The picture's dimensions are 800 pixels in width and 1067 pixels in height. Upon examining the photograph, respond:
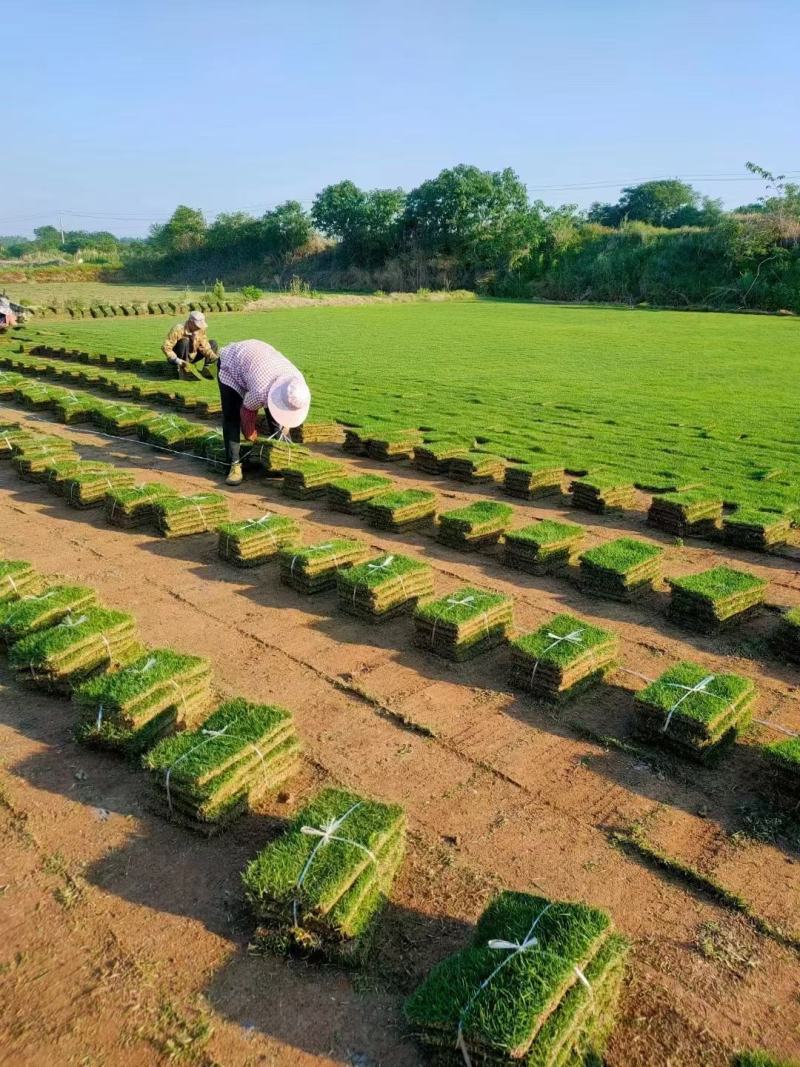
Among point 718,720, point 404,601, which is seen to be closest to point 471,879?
point 718,720

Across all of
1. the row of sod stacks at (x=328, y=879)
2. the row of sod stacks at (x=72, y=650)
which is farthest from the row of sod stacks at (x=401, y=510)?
the row of sod stacks at (x=328, y=879)

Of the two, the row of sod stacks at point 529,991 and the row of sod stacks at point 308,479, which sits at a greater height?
the row of sod stacks at point 308,479

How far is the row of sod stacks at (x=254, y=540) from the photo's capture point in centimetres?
959

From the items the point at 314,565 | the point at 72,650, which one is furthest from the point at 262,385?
the point at 72,650

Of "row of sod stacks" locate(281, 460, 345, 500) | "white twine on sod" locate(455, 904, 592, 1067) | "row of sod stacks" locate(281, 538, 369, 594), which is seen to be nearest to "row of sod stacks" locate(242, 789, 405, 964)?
"white twine on sod" locate(455, 904, 592, 1067)

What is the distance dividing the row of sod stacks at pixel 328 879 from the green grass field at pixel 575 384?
30.7 ft

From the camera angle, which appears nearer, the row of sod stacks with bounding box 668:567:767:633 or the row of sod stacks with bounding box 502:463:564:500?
the row of sod stacks with bounding box 668:567:767:633

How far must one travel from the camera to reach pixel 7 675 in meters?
7.19

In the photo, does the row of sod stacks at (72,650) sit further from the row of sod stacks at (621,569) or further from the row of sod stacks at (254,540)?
the row of sod stacks at (621,569)

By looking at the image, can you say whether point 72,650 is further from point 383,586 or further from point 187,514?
point 187,514

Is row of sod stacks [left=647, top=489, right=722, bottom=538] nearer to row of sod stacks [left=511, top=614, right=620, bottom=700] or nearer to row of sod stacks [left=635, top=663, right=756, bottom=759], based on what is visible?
row of sod stacks [left=511, top=614, right=620, bottom=700]

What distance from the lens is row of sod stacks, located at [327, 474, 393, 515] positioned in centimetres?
1160

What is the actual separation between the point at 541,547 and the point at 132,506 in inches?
245

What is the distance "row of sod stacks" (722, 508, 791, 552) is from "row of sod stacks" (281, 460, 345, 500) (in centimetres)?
642
